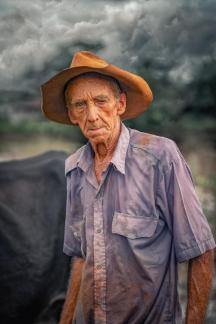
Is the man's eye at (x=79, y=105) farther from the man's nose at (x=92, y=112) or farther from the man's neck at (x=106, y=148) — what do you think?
the man's neck at (x=106, y=148)

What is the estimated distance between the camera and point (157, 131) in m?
2.87

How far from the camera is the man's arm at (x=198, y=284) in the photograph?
1.66 meters

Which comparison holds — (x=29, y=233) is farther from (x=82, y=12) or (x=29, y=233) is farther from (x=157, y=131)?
(x=82, y=12)

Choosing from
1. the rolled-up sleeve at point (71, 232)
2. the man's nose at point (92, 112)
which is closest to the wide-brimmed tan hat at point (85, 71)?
the man's nose at point (92, 112)

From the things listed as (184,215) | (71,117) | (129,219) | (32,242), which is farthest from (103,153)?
(32,242)

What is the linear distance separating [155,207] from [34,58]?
59.0 inches

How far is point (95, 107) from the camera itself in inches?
67.7

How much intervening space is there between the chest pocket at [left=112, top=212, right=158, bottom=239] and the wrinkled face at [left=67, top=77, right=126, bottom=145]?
0.90ft

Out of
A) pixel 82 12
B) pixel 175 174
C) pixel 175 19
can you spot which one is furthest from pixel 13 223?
pixel 175 174

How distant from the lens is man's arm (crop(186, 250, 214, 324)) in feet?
5.43

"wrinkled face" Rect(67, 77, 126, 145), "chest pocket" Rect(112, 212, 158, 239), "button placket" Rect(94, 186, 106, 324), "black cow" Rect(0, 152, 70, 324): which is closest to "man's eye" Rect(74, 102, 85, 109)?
"wrinkled face" Rect(67, 77, 126, 145)

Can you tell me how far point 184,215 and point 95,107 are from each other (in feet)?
1.47

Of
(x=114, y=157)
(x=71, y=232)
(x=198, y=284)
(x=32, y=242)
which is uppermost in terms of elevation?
(x=114, y=157)

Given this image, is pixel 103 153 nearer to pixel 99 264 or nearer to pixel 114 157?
pixel 114 157
